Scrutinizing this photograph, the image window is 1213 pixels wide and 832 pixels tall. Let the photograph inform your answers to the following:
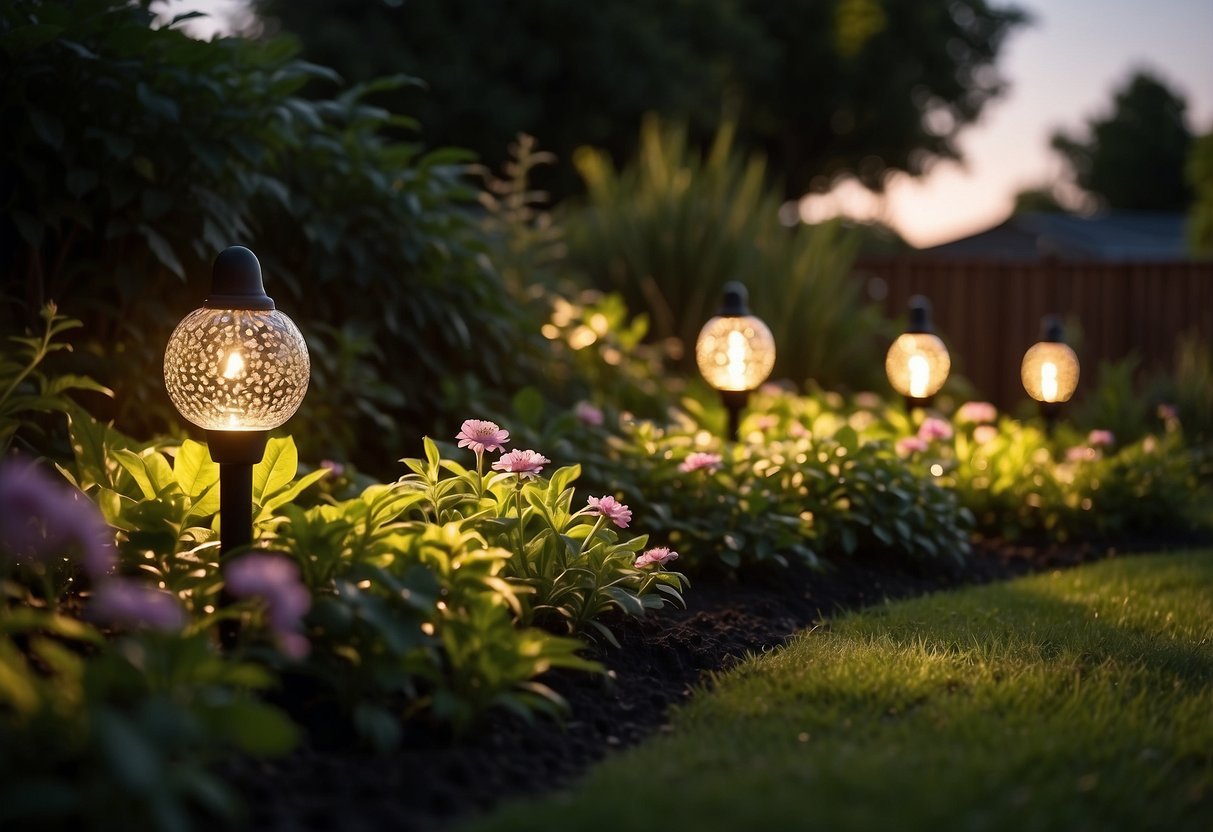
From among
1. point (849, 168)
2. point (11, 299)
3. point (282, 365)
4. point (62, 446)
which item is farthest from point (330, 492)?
point (849, 168)

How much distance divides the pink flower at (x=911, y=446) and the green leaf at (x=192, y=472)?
3007 mm

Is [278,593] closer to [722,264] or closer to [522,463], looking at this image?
[522,463]

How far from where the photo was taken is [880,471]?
4.59 meters

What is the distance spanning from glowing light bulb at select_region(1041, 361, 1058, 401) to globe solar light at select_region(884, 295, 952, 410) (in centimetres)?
68

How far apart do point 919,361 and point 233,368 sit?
377 centimetres

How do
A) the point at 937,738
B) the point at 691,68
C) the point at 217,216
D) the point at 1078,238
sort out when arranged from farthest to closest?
the point at 1078,238, the point at 691,68, the point at 217,216, the point at 937,738

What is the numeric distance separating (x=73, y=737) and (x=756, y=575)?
2626mm

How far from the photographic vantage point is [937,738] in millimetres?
2475

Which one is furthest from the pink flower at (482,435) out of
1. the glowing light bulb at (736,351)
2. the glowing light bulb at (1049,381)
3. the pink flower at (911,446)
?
the glowing light bulb at (1049,381)

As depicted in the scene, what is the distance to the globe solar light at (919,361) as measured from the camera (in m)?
5.61

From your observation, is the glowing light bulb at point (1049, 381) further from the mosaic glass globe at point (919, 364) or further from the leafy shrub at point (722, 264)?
the leafy shrub at point (722, 264)

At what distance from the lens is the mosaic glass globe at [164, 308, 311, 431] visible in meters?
2.64

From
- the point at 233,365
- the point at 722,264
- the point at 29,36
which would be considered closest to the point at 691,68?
the point at 722,264

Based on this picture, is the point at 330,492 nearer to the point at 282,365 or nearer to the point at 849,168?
the point at 282,365
